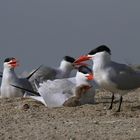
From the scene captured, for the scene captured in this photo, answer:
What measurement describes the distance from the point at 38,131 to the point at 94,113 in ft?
5.35

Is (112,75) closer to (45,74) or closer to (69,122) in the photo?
(69,122)

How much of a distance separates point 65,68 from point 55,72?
418 millimetres

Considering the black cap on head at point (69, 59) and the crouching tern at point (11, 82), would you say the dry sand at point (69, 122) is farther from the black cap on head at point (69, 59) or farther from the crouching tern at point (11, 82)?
the black cap on head at point (69, 59)

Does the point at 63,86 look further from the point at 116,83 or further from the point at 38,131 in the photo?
the point at 38,131

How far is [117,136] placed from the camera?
5977mm

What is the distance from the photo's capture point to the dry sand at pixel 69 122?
19.9 ft

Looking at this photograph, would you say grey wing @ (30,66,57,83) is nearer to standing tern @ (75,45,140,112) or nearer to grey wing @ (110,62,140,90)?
standing tern @ (75,45,140,112)

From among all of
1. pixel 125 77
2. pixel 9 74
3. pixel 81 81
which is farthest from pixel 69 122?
pixel 9 74

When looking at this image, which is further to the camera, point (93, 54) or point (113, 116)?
point (93, 54)

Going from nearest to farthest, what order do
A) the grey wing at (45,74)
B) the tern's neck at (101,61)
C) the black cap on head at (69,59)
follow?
the tern's neck at (101,61) < the grey wing at (45,74) < the black cap on head at (69,59)

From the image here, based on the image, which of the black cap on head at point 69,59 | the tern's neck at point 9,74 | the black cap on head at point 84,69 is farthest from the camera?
the black cap on head at point 69,59

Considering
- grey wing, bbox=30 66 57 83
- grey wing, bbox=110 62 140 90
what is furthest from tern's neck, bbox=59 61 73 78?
grey wing, bbox=110 62 140 90

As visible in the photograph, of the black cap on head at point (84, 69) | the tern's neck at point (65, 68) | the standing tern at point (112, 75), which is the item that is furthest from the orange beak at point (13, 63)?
the standing tern at point (112, 75)

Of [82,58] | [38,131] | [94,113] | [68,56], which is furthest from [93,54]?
[68,56]
